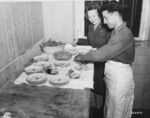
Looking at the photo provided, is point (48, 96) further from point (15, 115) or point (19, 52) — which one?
point (19, 52)

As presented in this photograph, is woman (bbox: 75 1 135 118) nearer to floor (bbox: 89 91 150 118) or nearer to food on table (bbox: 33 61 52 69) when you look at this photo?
food on table (bbox: 33 61 52 69)

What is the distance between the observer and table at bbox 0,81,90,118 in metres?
1.28

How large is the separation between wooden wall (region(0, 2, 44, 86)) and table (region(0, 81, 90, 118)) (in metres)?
0.30

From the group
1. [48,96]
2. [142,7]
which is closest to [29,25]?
[48,96]

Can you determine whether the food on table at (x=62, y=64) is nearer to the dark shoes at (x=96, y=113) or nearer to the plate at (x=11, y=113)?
the plate at (x=11, y=113)

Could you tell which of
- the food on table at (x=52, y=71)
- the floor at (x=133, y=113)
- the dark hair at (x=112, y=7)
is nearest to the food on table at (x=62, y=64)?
the food on table at (x=52, y=71)

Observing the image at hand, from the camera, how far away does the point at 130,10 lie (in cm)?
310

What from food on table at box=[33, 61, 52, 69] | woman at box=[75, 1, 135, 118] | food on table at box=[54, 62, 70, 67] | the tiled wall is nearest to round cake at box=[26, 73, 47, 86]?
food on table at box=[33, 61, 52, 69]

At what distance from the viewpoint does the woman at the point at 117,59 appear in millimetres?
1929

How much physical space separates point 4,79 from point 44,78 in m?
0.43

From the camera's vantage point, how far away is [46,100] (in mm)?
1459

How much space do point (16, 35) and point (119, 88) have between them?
51.3 inches

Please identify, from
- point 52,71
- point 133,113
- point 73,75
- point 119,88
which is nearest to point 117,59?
point 119,88

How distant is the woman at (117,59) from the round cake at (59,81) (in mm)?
491
